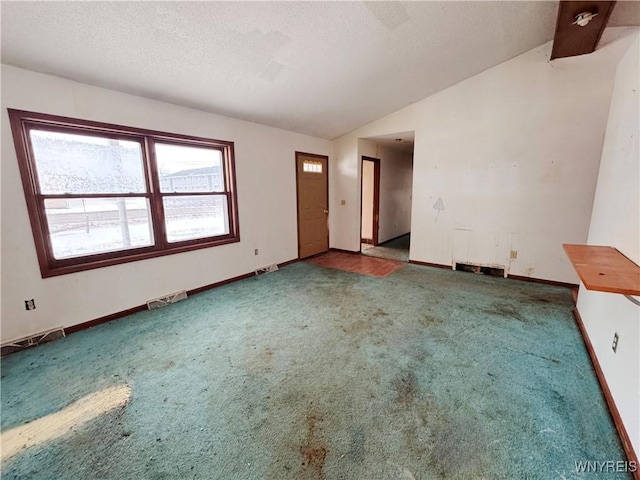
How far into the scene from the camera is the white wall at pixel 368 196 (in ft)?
21.2

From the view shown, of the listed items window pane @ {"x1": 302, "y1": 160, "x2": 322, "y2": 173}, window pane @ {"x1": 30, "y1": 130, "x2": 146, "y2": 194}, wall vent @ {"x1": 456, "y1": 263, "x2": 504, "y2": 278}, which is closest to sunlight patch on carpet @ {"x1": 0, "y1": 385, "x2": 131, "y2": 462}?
window pane @ {"x1": 30, "y1": 130, "x2": 146, "y2": 194}

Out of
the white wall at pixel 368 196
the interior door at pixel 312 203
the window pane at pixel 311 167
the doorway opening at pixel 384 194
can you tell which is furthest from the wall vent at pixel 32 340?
the white wall at pixel 368 196

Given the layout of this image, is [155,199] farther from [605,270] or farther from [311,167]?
[605,270]

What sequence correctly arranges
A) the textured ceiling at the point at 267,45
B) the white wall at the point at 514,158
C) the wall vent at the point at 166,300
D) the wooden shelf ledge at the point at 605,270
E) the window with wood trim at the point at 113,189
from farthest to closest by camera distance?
the white wall at the point at 514,158, the wall vent at the point at 166,300, the window with wood trim at the point at 113,189, the textured ceiling at the point at 267,45, the wooden shelf ledge at the point at 605,270

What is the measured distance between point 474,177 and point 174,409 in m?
4.75

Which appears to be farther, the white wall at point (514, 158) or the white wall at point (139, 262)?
the white wall at point (514, 158)

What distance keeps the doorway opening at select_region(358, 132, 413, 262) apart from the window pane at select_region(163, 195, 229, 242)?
297 centimetres

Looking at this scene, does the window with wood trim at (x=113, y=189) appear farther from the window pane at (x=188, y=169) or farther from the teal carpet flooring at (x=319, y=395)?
the teal carpet flooring at (x=319, y=395)

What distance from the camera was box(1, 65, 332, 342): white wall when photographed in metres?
2.37

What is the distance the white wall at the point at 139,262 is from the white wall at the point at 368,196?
205cm

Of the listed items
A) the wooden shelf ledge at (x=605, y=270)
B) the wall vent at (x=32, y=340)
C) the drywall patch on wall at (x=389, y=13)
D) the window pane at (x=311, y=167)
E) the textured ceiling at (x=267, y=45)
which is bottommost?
the wall vent at (x=32, y=340)

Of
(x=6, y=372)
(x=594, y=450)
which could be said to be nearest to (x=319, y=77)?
(x=594, y=450)

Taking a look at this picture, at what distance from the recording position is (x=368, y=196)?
6.60 m

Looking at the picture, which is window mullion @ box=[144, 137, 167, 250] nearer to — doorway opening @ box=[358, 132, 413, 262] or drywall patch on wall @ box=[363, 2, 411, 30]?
drywall patch on wall @ box=[363, 2, 411, 30]
